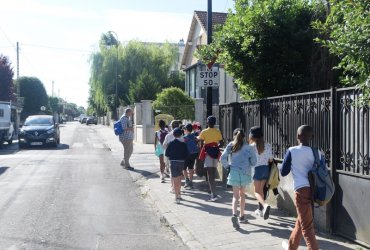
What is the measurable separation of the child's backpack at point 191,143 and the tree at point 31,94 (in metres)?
73.7

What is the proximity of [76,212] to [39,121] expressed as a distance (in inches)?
745

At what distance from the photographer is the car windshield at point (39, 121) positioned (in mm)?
26698

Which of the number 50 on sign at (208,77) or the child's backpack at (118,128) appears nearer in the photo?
the number 50 on sign at (208,77)

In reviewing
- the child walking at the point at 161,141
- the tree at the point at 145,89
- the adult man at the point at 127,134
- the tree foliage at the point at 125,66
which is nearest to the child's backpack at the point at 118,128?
the adult man at the point at 127,134

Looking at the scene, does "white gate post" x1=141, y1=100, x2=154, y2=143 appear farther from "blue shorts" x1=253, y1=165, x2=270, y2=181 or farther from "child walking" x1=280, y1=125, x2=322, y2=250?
"child walking" x1=280, y1=125, x2=322, y2=250

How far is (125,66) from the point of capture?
48.9 m

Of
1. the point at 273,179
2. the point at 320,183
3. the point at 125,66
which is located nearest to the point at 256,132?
the point at 273,179

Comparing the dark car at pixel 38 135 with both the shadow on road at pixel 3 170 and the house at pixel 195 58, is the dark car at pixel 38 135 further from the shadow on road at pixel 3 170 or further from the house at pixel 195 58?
the house at pixel 195 58

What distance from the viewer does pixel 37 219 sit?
8422mm

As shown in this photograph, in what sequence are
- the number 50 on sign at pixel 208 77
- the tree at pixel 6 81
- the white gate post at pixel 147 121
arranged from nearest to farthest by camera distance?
the number 50 on sign at pixel 208 77 < the white gate post at pixel 147 121 < the tree at pixel 6 81

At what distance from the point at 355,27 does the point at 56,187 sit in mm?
9155

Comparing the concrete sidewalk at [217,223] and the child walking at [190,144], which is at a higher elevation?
the child walking at [190,144]

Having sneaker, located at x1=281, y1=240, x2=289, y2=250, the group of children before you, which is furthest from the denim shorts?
sneaker, located at x1=281, y1=240, x2=289, y2=250

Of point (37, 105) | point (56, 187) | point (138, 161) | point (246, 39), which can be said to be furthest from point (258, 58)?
point (37, 105)
